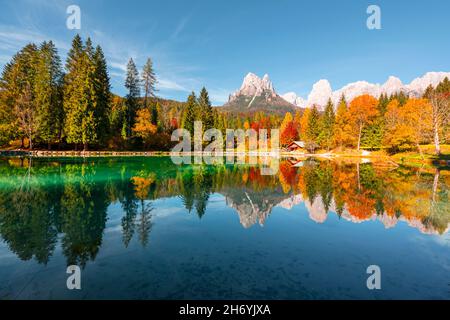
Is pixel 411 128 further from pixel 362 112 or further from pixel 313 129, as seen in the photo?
pixel 313 129

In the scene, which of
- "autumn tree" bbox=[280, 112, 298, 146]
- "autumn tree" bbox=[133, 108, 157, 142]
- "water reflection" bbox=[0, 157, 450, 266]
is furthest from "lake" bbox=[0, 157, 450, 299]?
"autumn tree" bbox=[280, 112, 298, 146]

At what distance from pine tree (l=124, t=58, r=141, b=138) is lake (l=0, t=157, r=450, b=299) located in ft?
136

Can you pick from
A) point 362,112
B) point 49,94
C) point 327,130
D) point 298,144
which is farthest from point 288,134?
point 49,94

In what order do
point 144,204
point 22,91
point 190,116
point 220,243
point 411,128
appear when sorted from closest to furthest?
point 220,243 < point 144,204 < point 22,91 < point 411,128 < point 190,116

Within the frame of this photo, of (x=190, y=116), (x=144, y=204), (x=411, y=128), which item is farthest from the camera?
(x=190, y=116)

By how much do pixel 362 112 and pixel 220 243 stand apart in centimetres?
6437

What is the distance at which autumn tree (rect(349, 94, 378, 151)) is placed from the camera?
6078 centimetres

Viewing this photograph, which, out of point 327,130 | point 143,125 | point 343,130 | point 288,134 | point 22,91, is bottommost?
point 343,130

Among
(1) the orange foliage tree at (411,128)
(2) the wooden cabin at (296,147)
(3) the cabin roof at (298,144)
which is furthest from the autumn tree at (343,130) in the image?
(1) the orange foliage tree at (411,128)

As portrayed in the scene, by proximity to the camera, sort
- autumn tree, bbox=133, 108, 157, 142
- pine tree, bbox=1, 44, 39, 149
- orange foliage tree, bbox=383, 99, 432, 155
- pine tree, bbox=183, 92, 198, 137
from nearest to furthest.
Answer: pine tree, bbox=1, 44, 39, 149
orange foliage tree, bbox=383, 99, 432, 155
autumn tree, bbox=133, 108, 157, 142
pine tree, bbox=183, 92, 198, 137

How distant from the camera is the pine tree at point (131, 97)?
56.6 m

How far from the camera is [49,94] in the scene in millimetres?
46344

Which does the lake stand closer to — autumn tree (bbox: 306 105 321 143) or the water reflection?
the water reflection

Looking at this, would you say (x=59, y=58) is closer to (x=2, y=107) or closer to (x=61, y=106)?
(x=61, y=106)
